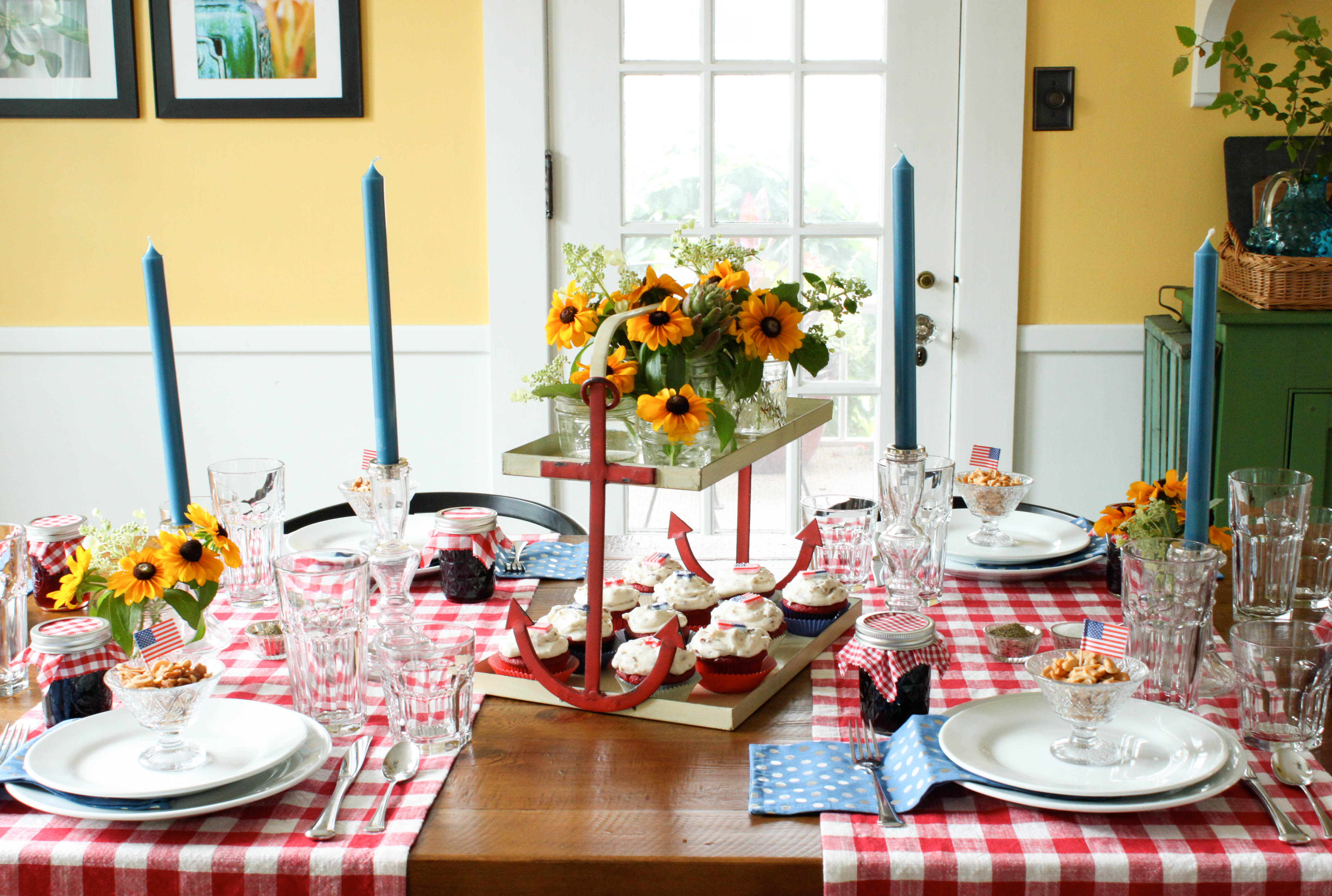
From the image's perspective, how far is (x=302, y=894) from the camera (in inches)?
33.1

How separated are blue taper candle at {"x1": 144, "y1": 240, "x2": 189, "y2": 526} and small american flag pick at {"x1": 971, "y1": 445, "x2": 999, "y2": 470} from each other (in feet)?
3.35

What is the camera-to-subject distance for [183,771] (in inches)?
36.8

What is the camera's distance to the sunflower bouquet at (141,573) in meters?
1.09

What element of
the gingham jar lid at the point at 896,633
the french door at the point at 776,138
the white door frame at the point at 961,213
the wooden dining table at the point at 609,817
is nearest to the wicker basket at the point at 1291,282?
the white door frame at the point at 961,213

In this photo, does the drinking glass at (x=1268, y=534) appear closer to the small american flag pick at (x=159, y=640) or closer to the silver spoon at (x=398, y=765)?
the silver spoon at (x=398, y=765)

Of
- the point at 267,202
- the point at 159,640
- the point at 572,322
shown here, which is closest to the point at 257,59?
the point at 267,202

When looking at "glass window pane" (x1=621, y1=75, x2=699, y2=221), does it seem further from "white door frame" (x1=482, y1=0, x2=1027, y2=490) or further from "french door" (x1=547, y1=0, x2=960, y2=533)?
"white door frame" (x1=482, y1=0, x2=1027, y2=490)

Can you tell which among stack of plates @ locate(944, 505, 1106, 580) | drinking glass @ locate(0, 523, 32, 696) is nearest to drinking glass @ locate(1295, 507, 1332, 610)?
stack of plates @ locate(944, 505, 1106, 580)

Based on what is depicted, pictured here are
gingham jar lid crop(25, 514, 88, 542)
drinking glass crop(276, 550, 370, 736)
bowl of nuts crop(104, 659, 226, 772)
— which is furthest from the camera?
gingham jar lid crop(25, 514, 88, 542)

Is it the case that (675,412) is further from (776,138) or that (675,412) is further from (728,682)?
(776,138)

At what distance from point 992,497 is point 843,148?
4.64 ft

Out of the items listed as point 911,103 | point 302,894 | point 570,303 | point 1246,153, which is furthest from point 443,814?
point 1246,153

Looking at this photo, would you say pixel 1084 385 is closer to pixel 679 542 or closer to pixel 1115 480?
pixel 1115 480

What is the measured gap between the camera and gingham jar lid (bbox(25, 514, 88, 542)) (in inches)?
57.9
